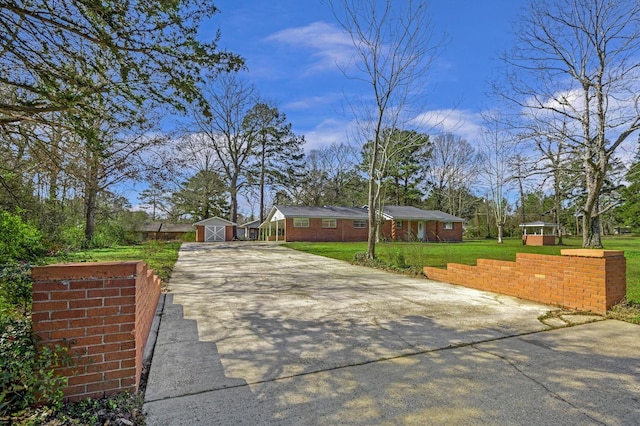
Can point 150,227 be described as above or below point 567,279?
above

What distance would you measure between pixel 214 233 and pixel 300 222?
936 centimetres

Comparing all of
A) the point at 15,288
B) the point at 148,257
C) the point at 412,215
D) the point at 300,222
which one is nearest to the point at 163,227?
the point at 300,222

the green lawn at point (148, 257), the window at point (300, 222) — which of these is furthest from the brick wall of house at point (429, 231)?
the green lawn at point (148, 257)

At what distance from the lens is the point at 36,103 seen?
13.5ft

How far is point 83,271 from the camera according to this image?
7.76 feet

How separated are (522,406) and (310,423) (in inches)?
57.5

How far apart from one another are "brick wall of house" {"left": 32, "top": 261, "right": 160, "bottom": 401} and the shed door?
1217 inches

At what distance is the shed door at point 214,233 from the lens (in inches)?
1266

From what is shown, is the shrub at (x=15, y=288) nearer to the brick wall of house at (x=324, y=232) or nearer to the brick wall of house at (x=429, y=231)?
the brick wall of house at (x=324, y=232)

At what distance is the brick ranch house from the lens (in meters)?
28.4

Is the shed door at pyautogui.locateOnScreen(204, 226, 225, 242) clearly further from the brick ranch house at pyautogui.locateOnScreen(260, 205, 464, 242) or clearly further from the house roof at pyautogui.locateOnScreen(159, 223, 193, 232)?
the house roof at pyautogui.locateOnScreen(159, 223, 193, 232)

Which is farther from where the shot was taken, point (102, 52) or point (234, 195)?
point (234, 195)

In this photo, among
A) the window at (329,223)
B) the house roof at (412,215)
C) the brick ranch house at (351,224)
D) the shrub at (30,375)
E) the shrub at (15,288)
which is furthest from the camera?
the house roof at (412,215)

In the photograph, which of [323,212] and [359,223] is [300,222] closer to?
[323,212]
